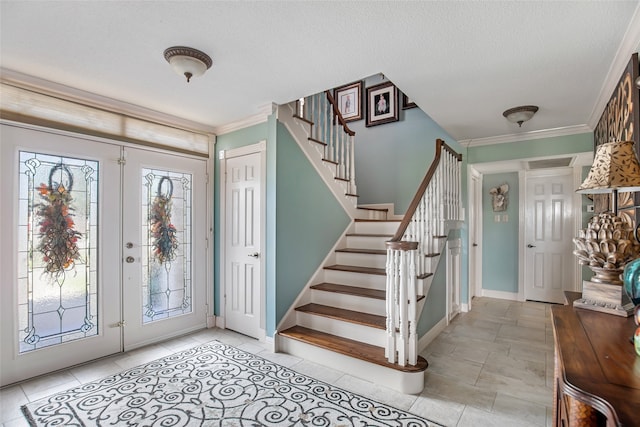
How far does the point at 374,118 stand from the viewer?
521 cm

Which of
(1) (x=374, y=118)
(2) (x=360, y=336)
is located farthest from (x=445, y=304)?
(1) (x=374, y=118)

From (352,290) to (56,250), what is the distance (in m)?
2.68

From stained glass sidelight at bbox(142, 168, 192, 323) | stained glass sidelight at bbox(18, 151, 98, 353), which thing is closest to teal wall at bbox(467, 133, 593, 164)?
stained glass sidelight at bbox(142, 168, 192, 323)

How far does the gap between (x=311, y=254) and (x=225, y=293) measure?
1.14 m

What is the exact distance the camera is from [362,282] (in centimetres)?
338

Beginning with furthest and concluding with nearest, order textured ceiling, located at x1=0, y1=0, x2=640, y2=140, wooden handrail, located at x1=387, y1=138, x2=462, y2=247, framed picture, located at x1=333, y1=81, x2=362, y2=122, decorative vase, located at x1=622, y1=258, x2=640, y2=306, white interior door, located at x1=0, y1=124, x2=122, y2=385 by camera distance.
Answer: framed picture, located at x1=333, y1=81, x2=362, y2=122, wooden handrail, located at x1=387, y1=138, x2=462, y2=247, white interior door, located at x1=0, y1=124, x2=122, y2=385, textured ceiling, located at x1=0, y1=0, x2=640, y2=140, decorative vase, located at x1=622, y1=258, x2=640, y2=306

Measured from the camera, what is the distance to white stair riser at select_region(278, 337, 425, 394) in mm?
2332

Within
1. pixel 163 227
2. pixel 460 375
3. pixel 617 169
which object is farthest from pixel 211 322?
pixel 617 169

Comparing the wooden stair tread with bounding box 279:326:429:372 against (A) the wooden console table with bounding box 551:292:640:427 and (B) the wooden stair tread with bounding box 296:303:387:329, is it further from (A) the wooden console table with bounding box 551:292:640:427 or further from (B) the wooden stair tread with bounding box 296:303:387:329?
(A) the wooden console table with bounding box 551:292:640:427

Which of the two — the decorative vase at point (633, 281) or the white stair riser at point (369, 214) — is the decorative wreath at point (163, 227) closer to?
the white stair riser at point (369, 214)

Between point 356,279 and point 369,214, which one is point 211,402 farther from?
point 369,214

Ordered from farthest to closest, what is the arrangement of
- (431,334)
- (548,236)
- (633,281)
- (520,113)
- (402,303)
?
(548,236) < (431,334) < (520,113) < (402,303) < (633,281)

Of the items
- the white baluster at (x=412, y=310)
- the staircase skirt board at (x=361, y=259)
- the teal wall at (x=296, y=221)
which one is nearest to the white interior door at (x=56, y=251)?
the teal wall at (x=296, y=221)

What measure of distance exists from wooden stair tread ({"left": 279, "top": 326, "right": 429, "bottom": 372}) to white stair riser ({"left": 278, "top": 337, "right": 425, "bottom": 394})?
0.15 ft
